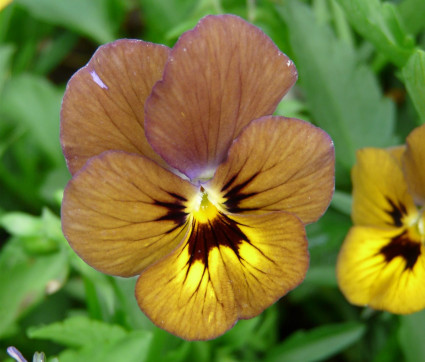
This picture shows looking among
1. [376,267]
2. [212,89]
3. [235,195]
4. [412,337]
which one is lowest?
[412,337]

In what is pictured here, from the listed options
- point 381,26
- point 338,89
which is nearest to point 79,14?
point 338,89

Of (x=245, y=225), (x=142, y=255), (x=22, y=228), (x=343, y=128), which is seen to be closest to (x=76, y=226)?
(x=142, y=255)

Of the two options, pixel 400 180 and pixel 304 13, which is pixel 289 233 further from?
pixel 304 13

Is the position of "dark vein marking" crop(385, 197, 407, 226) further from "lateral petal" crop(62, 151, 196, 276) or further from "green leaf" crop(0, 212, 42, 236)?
"green leaf" crop(0, 212, 42, 236)

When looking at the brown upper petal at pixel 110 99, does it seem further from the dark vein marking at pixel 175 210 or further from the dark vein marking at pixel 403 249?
the dark vein marking at pixel 403 249

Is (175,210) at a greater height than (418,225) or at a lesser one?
greater

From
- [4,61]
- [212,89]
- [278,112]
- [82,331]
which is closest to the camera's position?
[212,89]

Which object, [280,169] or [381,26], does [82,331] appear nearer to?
[280,169]

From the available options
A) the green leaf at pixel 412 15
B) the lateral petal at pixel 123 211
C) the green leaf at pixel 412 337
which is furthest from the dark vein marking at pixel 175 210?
the green leaf at pixel 412 15
